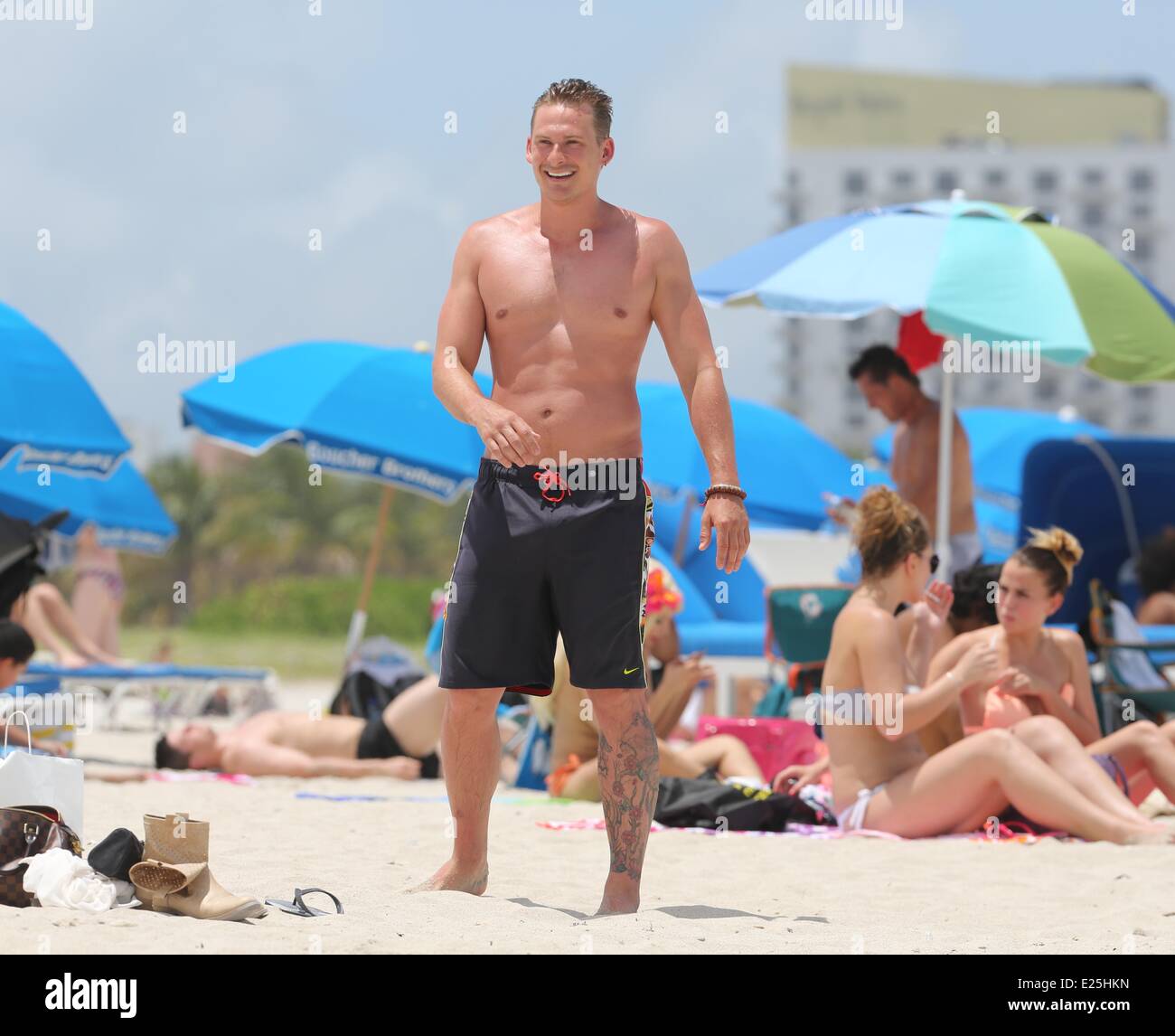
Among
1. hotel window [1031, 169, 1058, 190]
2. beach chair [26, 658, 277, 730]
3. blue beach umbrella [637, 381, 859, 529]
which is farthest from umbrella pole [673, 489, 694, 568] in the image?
hotel window [1031, 169, 1058, 190]

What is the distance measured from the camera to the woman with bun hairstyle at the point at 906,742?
527 cm

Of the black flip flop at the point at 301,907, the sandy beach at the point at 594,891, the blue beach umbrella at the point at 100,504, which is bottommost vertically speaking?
the sandy beach at the point at 594,891

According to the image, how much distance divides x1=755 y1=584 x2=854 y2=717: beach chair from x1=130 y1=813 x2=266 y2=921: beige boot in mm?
4152

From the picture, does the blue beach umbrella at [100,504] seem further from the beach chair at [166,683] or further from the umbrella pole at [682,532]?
the umbrella pole at [682,532]

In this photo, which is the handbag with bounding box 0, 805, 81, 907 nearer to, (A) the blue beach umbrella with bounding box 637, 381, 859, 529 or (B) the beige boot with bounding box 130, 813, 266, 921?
(B) the beige boot with bounding box 130, 813, 266, 921

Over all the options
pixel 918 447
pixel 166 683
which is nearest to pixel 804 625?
pixel 918 447

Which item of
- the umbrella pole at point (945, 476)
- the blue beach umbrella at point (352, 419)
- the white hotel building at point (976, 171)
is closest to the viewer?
the umbrella pole at point (945, 476)

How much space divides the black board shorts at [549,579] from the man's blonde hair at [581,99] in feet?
2.73

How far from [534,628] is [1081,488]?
6547 millimetres

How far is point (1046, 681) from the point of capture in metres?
6.01

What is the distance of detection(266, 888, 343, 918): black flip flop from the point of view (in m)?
3.41

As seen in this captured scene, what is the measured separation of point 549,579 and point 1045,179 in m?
116
